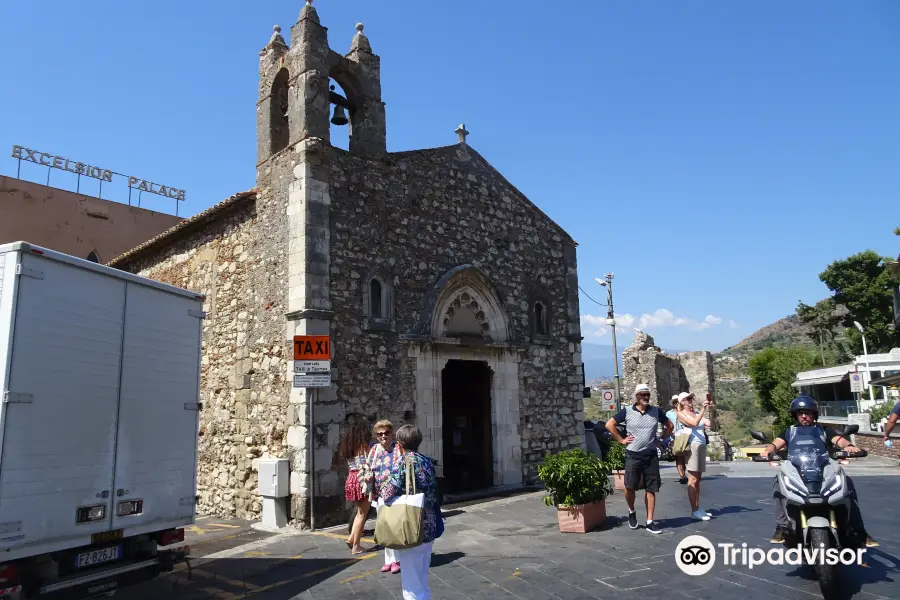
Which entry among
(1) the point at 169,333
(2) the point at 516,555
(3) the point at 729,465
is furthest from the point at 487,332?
(3) the point at 729,465

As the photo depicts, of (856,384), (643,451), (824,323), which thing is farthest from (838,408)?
(643,451)

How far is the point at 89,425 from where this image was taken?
573 centimetres

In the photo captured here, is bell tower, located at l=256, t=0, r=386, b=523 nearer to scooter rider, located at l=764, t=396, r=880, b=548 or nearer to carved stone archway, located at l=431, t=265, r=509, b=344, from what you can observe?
carved stone archway, located at l=431, t=265, r=509, b=344

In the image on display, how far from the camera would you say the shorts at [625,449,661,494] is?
7648 millimetres

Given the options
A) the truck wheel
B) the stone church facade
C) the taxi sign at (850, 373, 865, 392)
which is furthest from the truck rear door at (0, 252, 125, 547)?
the taxi sign at (850, 373, 865, 392)

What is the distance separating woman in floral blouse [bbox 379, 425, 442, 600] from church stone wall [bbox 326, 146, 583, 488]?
538 centimetres

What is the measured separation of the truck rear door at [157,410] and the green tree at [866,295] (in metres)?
42.4

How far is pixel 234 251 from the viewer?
12086 mm

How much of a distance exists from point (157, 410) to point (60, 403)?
1174 mm

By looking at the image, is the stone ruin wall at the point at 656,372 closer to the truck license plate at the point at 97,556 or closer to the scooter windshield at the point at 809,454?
the scooter windshield at the point at 809,454

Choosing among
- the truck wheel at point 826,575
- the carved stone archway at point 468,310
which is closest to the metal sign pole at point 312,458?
the carved stone archway at point 468,310

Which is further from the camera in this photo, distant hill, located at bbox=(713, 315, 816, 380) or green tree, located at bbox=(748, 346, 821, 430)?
distant hill, located at bbox=(713, 315, 816, 380)

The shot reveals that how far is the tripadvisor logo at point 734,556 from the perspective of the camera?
5.73 metres

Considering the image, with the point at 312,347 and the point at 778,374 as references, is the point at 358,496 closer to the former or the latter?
the point at 312,347
